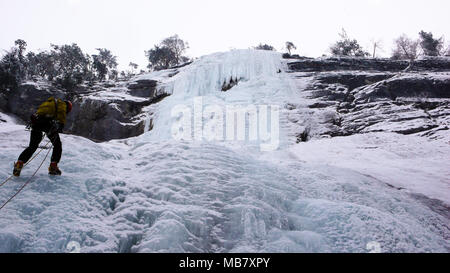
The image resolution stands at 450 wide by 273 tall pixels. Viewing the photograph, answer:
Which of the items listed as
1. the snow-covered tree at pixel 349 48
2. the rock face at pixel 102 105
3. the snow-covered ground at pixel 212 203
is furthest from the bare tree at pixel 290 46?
the snow-covered ground at pixel 212 203

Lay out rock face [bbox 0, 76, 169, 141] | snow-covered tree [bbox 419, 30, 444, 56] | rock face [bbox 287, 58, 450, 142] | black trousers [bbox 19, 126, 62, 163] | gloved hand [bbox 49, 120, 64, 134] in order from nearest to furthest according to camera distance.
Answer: black trousers [bbox 19, 126, 62, 163] < gloved hand [bbox 49, 120, 64, 134] < rock face [bbox 287, 58, 450, 142] < rock face [bbox 0, 76, 169, 141] < snow-covered tree [bbox 419, 30, 444, 56]

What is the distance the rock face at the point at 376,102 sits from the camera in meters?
10.8

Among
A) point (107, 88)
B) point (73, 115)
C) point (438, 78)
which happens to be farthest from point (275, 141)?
point (107, 88)

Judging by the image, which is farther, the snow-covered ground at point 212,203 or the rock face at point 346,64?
the rock face at point 346,64

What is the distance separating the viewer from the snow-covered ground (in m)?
2.97

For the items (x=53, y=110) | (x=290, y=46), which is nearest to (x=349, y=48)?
(x=290, y=46)

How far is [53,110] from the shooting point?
4.28 meters

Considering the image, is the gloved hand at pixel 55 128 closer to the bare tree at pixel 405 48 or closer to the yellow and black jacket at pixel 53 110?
the yellow and black jacket at pixel 53 110

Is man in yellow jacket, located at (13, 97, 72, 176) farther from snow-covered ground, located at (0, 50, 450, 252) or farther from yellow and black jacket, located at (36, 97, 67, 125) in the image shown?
snow-covered ground, located at (0, 50, 450, 252)

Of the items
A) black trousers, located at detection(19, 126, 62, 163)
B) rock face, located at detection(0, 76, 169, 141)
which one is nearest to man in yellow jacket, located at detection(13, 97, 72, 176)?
black trousers, located at detection(19, 126, 62, 163)

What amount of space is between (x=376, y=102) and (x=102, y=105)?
→ 52.8ft

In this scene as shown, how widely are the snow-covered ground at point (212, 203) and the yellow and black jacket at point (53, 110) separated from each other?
2.99 feet

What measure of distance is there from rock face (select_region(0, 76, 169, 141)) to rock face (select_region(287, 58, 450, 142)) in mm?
9812
